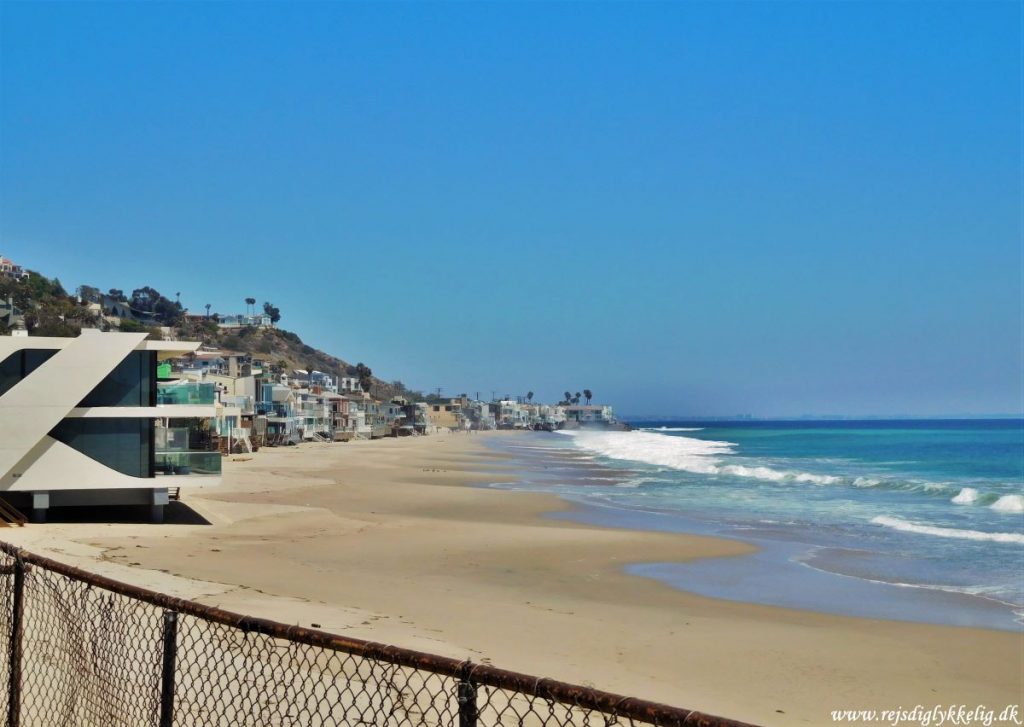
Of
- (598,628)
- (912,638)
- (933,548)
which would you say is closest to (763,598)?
(912,638)

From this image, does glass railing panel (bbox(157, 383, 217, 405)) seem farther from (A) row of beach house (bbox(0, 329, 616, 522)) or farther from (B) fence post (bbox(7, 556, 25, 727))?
(B) fence post (bbox(7, 556, 25, 727))

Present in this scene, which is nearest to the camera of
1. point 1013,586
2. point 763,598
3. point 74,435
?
point 763,598

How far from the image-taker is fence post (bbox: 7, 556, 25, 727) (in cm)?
532

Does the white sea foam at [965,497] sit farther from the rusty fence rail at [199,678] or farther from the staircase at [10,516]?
the rusty fence rail at [199,678]

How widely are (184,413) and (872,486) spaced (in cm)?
3240

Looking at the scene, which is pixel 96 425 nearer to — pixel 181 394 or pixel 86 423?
pixel 86 423

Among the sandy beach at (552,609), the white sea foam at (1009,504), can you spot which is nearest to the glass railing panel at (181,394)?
the sandy beach at (552,609)

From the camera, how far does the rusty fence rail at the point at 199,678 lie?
3.14 m

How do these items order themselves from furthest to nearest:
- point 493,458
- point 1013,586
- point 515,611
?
point 493,458 < point 1013,586 < point 515,611

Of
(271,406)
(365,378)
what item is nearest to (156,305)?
(365,378)

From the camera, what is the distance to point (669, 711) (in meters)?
2.72

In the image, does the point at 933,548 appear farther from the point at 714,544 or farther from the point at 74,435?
the point at 74,435

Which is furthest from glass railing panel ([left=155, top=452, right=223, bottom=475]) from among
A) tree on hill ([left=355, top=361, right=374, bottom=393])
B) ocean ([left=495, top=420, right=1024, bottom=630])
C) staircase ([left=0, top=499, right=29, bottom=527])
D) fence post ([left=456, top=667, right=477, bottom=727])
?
tree on hill ([left=355, top=361, right=374, bottom=393])

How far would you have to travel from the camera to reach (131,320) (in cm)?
12756
